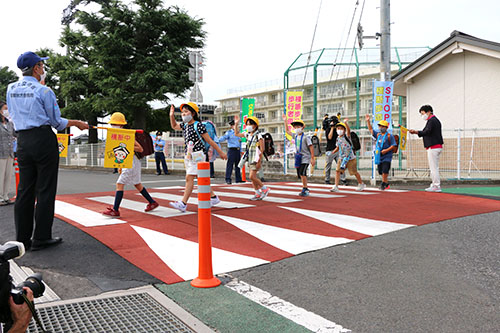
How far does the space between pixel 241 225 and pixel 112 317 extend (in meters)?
2.91

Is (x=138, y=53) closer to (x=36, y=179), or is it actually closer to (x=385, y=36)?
(x=385, y=36)

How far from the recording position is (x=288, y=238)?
486cm

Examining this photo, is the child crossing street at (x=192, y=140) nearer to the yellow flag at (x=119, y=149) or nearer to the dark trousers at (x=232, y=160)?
the yellow flag at (x=119, y=149)

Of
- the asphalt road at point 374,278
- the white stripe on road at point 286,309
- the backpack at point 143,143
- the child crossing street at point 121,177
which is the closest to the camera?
the white stripe on road at point 286,309

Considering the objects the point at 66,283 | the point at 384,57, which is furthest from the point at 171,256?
the point at 384,57

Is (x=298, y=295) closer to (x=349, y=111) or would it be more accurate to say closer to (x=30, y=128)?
(x=30, y=128)

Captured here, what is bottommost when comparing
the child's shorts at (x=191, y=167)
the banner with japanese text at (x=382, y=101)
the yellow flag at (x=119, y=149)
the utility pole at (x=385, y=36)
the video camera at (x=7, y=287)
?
the video camera at (x=7, y=287)

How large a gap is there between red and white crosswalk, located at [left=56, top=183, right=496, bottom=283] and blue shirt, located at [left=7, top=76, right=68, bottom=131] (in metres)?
1.50

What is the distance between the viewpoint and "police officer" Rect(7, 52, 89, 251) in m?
4.18

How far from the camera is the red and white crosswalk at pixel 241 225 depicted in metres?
4.07

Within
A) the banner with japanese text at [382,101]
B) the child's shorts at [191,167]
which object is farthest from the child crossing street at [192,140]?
the banner with japanese text at [382,101]

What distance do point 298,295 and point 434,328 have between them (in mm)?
990

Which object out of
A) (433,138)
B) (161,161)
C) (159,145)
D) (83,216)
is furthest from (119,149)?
(161,161)

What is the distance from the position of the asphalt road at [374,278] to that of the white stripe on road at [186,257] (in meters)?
0.21
